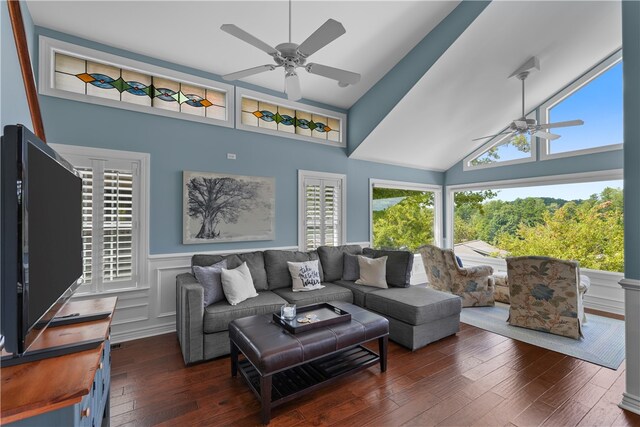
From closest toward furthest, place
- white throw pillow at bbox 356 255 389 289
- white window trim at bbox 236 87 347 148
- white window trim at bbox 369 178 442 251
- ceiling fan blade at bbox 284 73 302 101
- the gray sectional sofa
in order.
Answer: ceiling fan blade at bbox 284 73 302 101, the gray sectional sofa, white throw pillow at bbox 356 255 389 289, white window trim at bbox 236 87 347 148, white window trim at bbox 369 178 442 251

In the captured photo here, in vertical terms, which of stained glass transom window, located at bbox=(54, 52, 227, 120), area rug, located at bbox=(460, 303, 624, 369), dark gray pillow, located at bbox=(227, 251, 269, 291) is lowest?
area rug, located at bbox=(460, 303, 624, 369)

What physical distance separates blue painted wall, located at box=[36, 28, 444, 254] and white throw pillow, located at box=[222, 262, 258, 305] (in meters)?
0.79

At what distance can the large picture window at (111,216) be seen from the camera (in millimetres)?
3051

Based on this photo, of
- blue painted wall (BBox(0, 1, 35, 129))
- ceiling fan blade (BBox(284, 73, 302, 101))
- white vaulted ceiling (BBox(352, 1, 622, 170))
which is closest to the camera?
blue painted wall (BBox(0, 1, 35, 129))

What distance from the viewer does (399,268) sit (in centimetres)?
383

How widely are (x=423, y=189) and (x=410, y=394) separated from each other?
4826 millimetres

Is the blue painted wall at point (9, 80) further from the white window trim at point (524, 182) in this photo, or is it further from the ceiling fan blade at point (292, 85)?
the white window trim at point (524, 182)

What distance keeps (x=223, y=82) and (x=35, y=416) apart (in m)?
3.85

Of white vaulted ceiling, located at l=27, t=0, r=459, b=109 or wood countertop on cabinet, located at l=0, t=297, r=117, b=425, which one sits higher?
white vaulted ceiling, located at l=27, t=0, r=459, b=109

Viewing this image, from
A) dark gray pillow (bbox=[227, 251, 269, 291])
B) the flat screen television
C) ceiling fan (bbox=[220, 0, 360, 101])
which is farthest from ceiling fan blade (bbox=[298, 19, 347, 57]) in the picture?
dark gray pillow (bbox=[227, 251, 269, 291])

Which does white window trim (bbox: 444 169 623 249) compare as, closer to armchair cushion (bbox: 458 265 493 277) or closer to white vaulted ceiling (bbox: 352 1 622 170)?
white vaulted ceiling (bbox: 352 1 622 170)

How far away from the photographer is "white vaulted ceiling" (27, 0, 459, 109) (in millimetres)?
2807

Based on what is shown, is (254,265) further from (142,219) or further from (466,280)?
(466,280)

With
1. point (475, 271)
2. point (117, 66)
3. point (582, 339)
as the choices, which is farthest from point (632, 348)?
point (117, 66)
